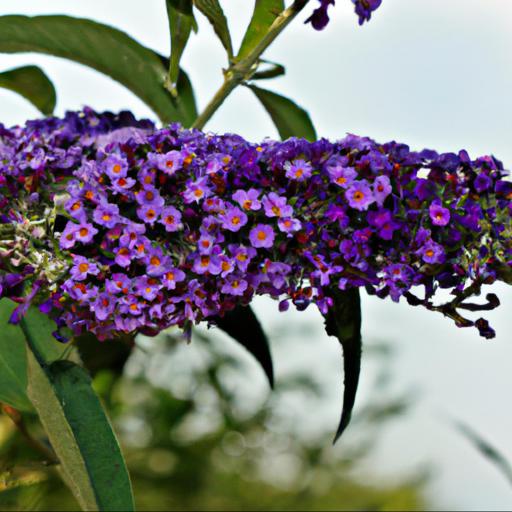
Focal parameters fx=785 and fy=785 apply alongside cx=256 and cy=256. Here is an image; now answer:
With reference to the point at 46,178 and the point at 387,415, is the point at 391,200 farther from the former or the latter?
the point at 387,415

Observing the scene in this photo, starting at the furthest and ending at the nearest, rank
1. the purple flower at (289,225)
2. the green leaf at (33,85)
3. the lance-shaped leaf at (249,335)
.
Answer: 1. the green leaf at (33,85)
2. the lance-shaped leaf at (249,335)
3. the purple flower at (289,225)

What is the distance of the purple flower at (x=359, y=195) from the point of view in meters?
0.68

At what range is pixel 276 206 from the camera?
2.25ft

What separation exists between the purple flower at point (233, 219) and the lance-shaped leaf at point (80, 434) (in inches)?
8.5

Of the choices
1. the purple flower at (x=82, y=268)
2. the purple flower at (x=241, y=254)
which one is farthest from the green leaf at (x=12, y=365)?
the purple flower at (x=241, y=254)

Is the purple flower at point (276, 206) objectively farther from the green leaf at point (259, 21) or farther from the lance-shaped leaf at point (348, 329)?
the green leaf at point (259, 21)

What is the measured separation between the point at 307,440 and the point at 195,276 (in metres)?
1.13

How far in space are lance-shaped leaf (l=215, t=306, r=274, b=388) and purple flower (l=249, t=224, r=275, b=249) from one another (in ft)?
0.76

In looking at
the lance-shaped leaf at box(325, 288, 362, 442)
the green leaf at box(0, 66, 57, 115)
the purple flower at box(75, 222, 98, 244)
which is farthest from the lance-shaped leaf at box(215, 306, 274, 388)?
the green leaf at box(0, 66, 57, 115)

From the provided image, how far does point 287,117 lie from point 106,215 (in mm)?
357

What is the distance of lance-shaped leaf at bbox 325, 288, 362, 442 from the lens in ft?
2.51

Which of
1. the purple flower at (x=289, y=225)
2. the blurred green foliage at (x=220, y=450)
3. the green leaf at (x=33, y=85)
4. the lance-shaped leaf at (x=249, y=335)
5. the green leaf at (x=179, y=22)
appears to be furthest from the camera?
the blurred green foliage at (x=220, y=450)

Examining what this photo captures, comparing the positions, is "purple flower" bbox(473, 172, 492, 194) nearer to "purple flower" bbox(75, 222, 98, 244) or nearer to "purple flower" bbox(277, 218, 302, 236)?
"purple flower" bbox(277, 218, 302, 236)

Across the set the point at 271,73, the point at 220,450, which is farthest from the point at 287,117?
the point at 220,450
